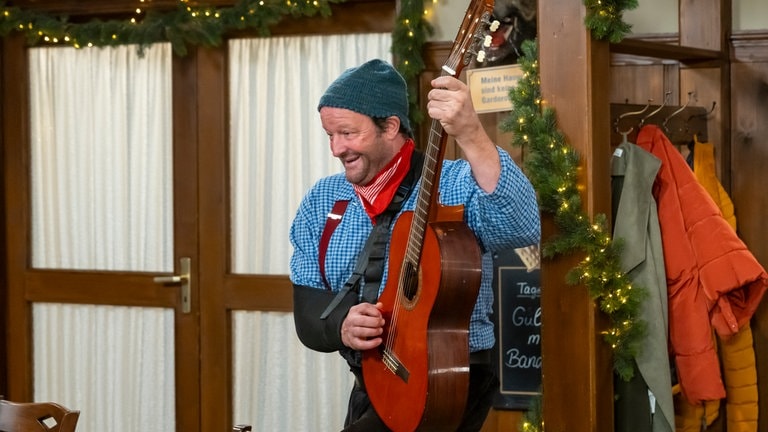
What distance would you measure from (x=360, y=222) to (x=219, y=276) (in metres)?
2.35

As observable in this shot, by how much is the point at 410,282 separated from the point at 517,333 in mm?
1957

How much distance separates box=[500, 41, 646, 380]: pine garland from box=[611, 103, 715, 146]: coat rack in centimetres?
40

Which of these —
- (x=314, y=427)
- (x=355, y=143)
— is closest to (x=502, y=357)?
(x=314, y=427)

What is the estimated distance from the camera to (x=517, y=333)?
423 cm

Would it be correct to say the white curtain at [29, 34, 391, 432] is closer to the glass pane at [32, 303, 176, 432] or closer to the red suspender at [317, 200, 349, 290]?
the glass pane at [32, 303, 176, 432]

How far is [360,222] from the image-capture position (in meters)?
2.53

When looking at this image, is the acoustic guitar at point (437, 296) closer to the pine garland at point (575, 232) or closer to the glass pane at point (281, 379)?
the pine garland at point (575, 232)

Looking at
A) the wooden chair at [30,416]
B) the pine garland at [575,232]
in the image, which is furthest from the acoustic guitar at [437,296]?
the pine garland at [575,232]

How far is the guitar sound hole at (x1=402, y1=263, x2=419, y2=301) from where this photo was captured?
2344 mm

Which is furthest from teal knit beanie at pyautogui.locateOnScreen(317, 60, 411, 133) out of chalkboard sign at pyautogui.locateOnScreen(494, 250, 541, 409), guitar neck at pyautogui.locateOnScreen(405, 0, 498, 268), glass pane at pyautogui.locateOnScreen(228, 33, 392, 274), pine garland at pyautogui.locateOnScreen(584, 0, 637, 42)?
glass pane at pyautogui.locateOnScreen(228, 33, 392, 274)

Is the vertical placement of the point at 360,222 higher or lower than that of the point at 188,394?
higher

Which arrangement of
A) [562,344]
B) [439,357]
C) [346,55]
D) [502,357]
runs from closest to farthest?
[439,357]
[562,344]
[502,357]
[346,55]

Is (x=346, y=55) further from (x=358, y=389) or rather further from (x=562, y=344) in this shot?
(x=358, y=389)

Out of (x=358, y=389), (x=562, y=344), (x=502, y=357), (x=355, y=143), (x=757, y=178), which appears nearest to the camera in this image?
(x=355, y=143)
